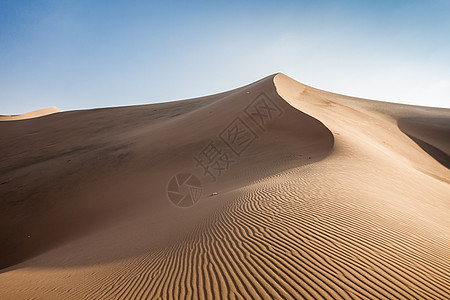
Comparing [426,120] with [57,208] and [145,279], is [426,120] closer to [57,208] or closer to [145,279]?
[145,279]

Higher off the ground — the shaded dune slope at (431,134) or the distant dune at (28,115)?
the distant dune at (28,115)

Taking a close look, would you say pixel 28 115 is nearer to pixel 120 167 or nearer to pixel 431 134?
pixel 120 167

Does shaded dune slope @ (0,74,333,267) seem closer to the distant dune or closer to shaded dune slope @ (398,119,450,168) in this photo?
shaded dune slope @ (398,119,450,168)

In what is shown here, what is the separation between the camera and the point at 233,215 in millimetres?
5051

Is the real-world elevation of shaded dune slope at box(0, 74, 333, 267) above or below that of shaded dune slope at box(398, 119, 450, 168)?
above

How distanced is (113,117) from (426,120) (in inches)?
1227

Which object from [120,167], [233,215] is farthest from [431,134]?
[120,167]

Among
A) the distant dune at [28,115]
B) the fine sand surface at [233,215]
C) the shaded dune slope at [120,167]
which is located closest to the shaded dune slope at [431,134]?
the fine sand surface at [233,215]

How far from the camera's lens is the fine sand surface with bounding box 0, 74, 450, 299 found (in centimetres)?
297

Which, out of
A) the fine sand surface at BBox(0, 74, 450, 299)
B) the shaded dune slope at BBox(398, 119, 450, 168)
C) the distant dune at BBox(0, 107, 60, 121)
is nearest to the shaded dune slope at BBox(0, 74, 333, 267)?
the fine sand surface at BBox(0, 74, 450, 299)

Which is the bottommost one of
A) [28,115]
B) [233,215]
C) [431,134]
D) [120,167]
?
[431,134]

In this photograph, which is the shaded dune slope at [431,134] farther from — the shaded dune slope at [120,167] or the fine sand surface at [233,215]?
the shaded dune slope at [120,167]

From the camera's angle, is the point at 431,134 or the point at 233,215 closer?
the point at 233,215

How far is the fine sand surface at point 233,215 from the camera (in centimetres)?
297
